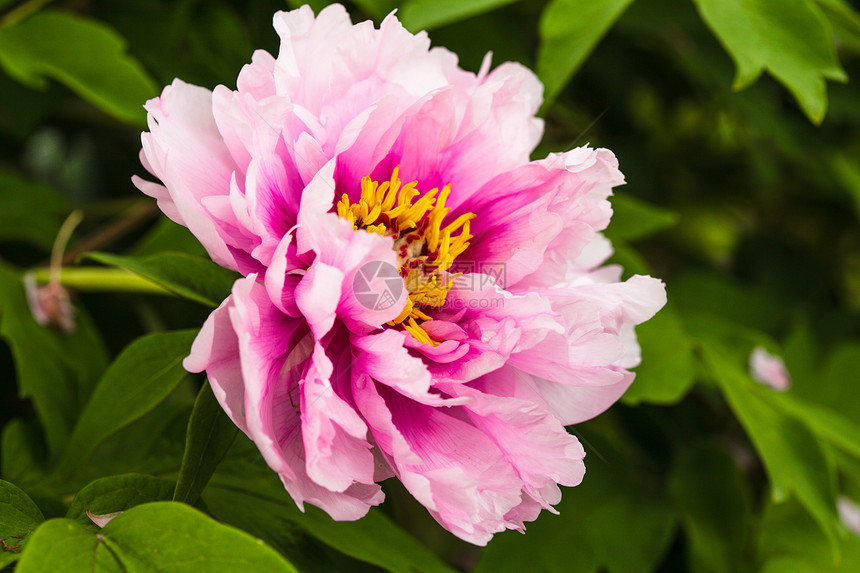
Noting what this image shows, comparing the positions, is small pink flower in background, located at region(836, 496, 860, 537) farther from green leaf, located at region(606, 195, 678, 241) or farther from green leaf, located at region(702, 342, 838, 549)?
green leaf, located at region(606, 195, 678, 241)

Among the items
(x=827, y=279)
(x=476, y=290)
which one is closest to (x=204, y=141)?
(x=476, y=290)

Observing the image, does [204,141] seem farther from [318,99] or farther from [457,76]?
[457,76]

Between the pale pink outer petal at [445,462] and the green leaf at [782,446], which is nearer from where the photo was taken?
the pale pink outer petal at [445,462]

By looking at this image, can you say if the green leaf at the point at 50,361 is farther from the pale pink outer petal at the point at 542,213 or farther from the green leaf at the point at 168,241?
the pale pink outer petal at the point at 542,213

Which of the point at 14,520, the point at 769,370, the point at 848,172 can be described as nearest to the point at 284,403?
the point at 14,520

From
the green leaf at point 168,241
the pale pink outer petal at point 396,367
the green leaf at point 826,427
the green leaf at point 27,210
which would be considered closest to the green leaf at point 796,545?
the green leaf at point 826,427
